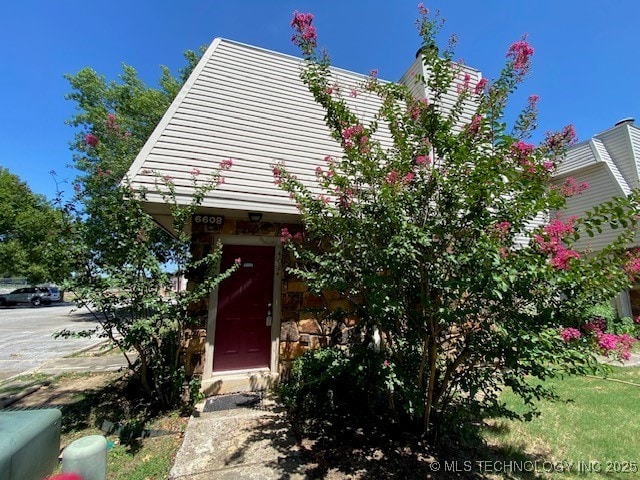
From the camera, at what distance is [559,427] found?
12.3 feet

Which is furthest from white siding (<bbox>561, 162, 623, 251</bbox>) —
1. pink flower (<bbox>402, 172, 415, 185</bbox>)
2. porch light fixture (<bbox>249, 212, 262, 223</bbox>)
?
porch light fixture (<bbox>249, 212, 262, 223</bbox>)

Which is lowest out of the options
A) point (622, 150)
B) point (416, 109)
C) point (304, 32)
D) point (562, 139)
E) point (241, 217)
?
point (241, 217)

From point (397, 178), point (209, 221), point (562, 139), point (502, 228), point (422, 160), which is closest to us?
point (502, 228)

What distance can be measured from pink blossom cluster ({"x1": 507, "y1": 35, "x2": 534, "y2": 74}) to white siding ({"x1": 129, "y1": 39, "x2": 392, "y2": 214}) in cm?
285

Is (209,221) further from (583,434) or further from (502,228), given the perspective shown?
(583,434)

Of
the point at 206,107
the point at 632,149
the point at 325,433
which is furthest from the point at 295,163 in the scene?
the point at 632,149

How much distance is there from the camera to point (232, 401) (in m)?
4.25

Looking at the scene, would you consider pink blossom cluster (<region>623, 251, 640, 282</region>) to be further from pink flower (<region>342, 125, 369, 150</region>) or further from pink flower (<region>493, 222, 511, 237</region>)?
pink flower (<region>342, 125, 369, 150</region>)

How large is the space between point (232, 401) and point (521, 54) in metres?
5.26

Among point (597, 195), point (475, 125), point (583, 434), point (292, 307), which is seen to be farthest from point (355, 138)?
point (597, 195)

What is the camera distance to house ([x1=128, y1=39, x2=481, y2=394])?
4480 millimetres

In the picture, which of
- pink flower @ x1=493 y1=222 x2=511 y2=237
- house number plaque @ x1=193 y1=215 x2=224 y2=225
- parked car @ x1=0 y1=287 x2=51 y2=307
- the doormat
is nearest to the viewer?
pink flower @ x1=493 y1=222 x2=511 y2=237

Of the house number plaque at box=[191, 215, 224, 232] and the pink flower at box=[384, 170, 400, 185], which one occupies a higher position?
the house number plaque at box=[191, 215, 224, 232]

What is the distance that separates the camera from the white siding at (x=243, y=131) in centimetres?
447
